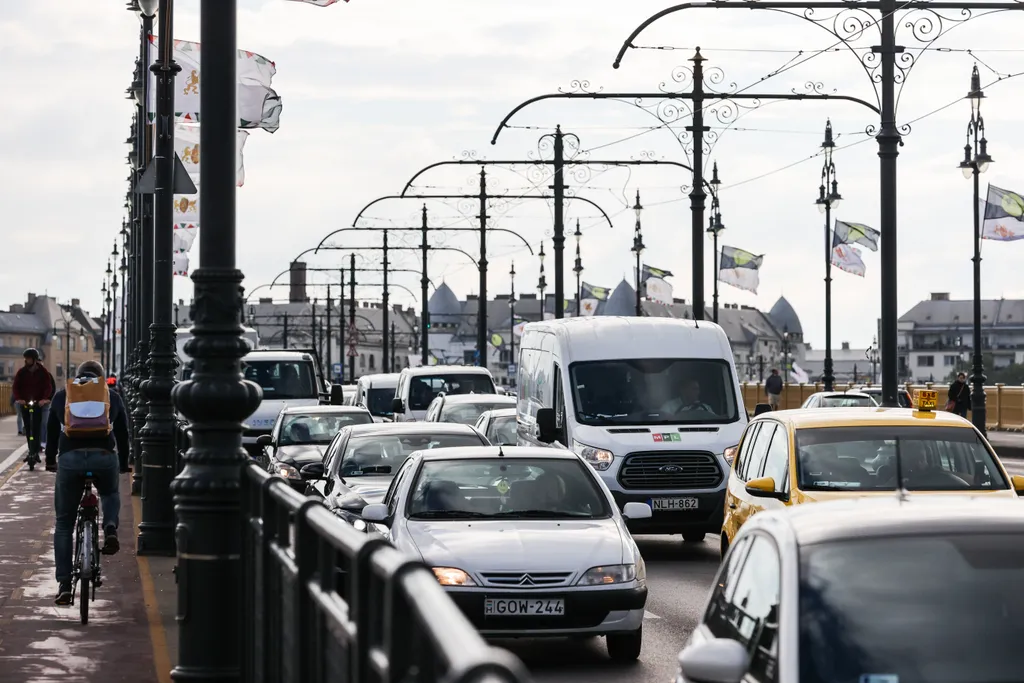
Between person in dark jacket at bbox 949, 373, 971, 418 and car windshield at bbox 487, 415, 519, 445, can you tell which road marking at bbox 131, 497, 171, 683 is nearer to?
car windshield at bbox 487, 415, 519, 445

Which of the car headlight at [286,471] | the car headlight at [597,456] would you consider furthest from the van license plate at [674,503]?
the car headlight at [286,471]

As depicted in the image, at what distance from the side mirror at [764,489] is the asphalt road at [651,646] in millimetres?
1081

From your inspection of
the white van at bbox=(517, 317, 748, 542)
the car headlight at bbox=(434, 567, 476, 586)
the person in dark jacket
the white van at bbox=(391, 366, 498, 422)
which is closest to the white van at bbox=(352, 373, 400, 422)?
the white van at bbox=(391, 366, 498, 422)

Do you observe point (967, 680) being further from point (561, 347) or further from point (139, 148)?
point (139, 148)

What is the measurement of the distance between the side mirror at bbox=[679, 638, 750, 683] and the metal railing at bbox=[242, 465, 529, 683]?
1002mm

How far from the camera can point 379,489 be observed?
15500 mm

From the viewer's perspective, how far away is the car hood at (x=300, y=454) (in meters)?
22.5

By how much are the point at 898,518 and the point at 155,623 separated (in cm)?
716

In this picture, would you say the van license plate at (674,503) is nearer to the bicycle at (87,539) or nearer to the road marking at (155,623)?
the road marking at (155,623)

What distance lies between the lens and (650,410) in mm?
19281

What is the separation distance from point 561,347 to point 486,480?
307 inches

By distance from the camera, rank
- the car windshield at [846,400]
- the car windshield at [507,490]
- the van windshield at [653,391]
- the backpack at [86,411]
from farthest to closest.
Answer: the car windshield at [846,400], the van windshield at [653,391], the backpack at [86,411], the car windshield at [507,490]

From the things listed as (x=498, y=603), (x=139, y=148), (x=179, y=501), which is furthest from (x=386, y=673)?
(x=139, y=148)

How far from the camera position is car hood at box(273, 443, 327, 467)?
22.5 metres
